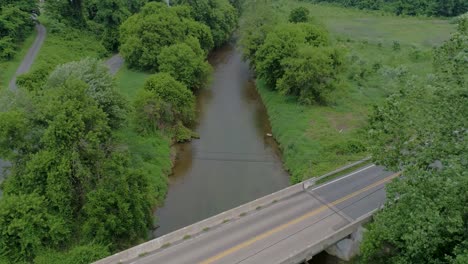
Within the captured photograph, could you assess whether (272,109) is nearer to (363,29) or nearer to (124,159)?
(124,159)

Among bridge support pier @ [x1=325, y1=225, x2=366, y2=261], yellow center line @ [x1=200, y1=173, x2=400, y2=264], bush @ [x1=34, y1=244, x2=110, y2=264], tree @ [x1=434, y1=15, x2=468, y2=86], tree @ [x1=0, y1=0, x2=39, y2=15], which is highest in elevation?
tree @ [x1=434, y1=15, x2=468, y2=86]

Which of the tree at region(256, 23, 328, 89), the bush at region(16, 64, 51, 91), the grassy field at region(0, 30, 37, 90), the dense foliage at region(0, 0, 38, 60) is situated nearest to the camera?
the bush at region(16, 64, 51, 91)

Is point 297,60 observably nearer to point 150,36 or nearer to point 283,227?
point 150,36

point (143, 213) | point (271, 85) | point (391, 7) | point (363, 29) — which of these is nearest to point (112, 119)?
point (143, 213)

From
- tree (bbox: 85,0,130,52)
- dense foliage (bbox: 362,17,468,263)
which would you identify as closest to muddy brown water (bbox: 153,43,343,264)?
dense foliage (bbox: 362,17,468,263)

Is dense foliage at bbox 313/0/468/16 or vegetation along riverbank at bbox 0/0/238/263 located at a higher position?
dense foliage at bbox 313/0/468/16

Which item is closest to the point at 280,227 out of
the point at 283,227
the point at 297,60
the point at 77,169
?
the point at 283,227

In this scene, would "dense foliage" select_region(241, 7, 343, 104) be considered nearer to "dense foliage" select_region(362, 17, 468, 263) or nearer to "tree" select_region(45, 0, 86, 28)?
"dense foliage" select_region(362, 17, 468, 263)
